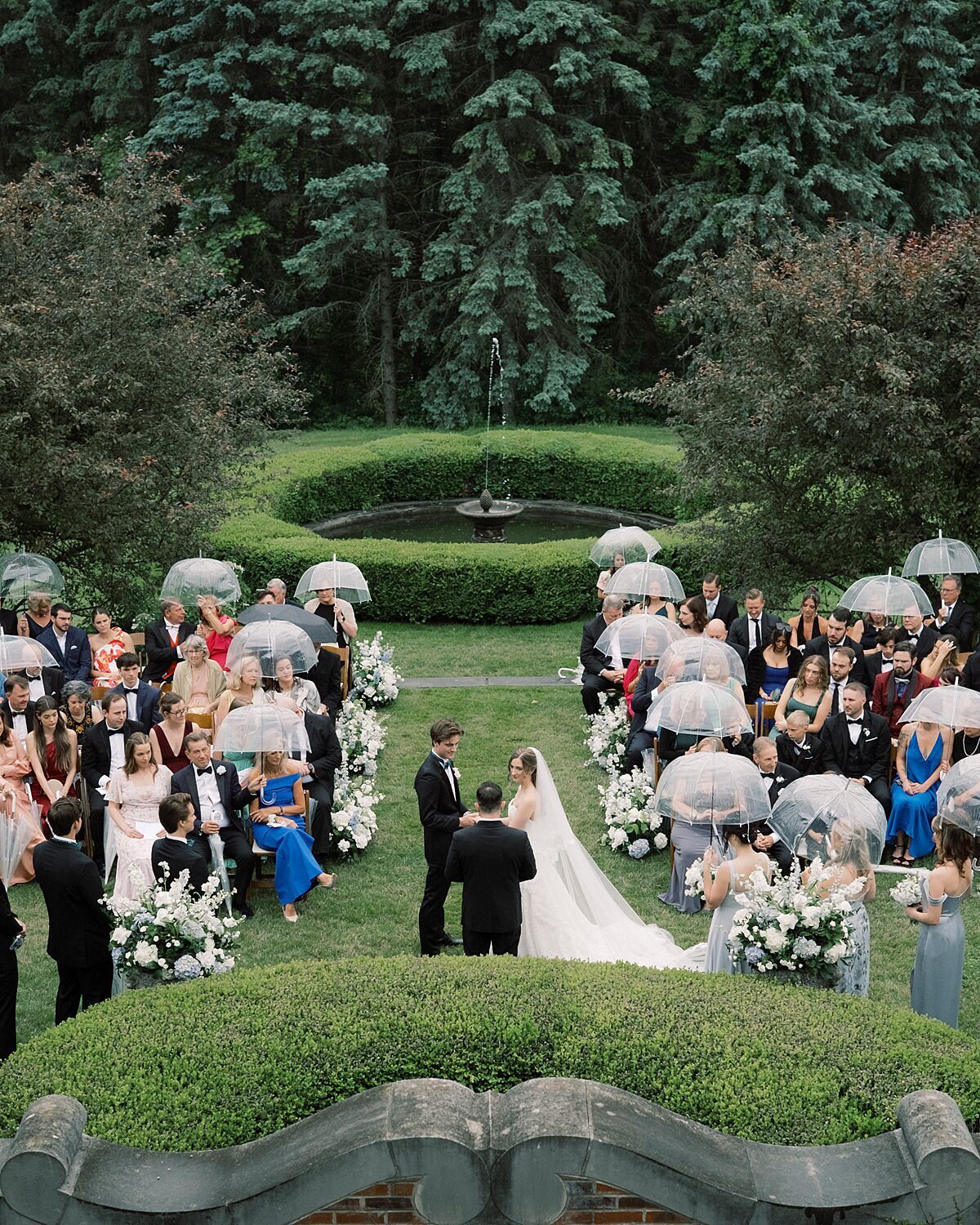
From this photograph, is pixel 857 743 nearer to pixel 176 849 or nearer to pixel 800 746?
pixel 800 746

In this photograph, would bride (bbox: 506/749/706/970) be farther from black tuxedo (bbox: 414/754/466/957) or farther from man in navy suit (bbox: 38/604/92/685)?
man in navy suit (bbox: 38/604/92/685)

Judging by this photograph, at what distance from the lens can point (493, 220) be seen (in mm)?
34188

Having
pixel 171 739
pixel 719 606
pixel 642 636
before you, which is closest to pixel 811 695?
pixel 642 636

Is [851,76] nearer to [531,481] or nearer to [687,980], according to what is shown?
[531,481]

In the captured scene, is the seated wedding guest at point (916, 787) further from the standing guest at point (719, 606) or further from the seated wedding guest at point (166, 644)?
the seated wedding guest at point (166, 644)

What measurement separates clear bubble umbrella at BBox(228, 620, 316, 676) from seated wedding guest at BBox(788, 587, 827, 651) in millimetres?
4920

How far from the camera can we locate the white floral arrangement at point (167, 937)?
25.6ft

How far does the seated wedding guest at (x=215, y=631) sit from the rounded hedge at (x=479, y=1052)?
22.6ft

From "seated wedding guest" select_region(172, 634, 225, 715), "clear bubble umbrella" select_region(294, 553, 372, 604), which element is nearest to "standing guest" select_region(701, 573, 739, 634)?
"clear bubble umbrella" select_region(294, 553, 372, 604)

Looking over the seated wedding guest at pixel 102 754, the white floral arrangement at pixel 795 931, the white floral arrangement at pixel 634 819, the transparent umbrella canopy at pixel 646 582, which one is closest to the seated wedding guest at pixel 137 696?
the seated wedding guest at pixel 102 754

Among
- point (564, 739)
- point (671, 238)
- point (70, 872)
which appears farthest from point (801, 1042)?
point (671, 238)

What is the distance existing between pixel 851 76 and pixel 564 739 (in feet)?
93.1

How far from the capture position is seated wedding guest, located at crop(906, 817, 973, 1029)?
814 centimetres

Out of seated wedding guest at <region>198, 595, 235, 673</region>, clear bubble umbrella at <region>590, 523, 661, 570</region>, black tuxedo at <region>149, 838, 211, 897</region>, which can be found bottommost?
black tuxedo at <region>149, 838, 211, 897</region>
